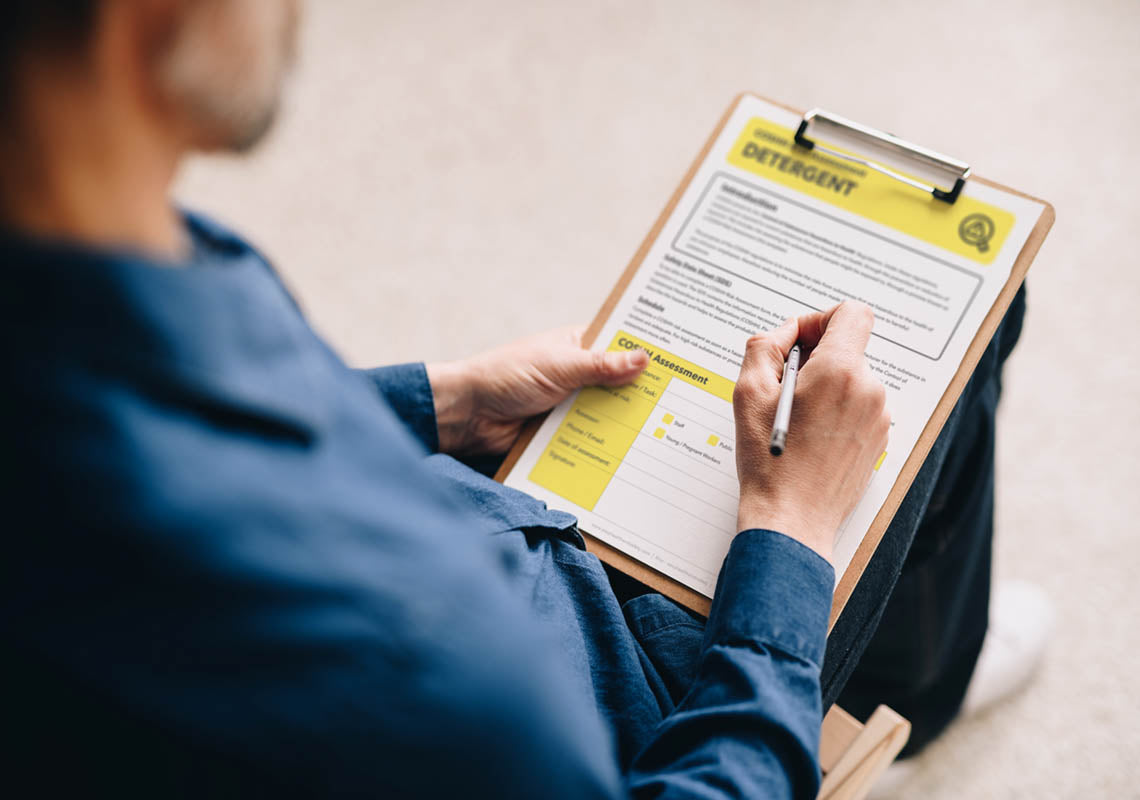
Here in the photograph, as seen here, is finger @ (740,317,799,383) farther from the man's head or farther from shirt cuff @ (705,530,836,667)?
the man's head

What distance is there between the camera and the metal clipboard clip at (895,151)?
28.8 inches

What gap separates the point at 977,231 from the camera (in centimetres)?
73

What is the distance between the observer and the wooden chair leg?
700 mm

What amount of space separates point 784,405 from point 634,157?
108 centimetres

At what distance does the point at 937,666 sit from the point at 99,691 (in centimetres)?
98

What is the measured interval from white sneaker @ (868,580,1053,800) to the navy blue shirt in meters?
0.94

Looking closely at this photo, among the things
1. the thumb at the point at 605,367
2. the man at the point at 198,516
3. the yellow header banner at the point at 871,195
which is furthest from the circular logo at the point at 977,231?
the man at the point at 198,516

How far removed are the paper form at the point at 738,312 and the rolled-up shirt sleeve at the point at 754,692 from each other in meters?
0.07

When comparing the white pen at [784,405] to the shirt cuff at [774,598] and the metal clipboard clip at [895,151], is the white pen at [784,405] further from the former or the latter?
the metal clipboard clip at [895,151]

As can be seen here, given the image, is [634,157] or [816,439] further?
[634,157]

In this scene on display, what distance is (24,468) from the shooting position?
0.33 meters

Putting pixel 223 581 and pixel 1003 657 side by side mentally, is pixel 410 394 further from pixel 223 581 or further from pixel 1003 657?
pixel 1003 657

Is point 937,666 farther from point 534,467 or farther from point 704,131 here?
point 704,131

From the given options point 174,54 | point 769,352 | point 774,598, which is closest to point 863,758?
point 774,598
